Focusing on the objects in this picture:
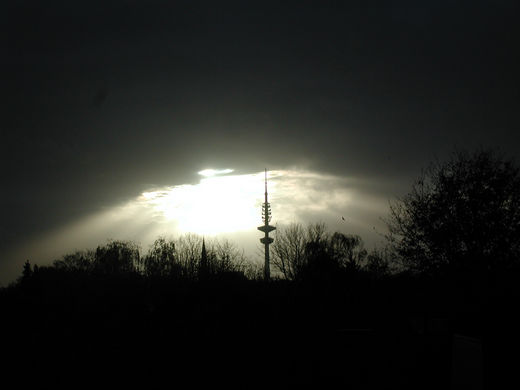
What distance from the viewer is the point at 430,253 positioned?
26609mm

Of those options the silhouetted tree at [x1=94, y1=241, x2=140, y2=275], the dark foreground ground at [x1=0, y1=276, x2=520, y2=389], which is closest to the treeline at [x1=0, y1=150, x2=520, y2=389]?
the dark foreground ground at [x1=0, y1=276, x2=520, y2=389]

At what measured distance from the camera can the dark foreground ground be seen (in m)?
15.6

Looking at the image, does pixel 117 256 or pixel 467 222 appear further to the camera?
pixel 117 256

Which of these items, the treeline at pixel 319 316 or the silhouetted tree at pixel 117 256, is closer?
the treeline at pixel 319 316

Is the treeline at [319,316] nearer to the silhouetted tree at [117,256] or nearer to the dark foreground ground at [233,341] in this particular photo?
the dark foreground ground at [233,341]

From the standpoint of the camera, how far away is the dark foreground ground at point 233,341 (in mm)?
15555

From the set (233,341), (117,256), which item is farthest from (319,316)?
(117,256)

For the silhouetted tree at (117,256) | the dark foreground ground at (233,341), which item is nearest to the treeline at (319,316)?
the dark foreground ground at (233,341)

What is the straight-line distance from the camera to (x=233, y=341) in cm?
1802

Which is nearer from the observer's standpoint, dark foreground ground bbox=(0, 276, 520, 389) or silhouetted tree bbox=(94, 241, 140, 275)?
dark foreground ground bbox=(0, 276, 520, 389)

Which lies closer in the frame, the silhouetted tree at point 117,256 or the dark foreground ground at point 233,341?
the dark foreground ground at point 233,341

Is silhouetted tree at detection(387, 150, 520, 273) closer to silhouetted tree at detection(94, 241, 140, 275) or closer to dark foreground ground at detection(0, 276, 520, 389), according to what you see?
dark foreground ground at detection(0, 276, 520, 389)

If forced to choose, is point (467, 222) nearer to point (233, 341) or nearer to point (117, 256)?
point (233, 341)

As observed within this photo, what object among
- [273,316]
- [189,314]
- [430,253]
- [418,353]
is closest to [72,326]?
[189,314]
